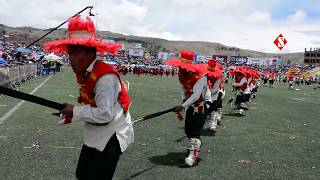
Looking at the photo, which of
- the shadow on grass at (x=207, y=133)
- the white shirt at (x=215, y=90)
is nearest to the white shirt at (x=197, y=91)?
the shadow on grass at (x=207, y=133)

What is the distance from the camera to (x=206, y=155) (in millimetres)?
8109

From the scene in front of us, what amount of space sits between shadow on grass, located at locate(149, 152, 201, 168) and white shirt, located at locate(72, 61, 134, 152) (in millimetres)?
3443

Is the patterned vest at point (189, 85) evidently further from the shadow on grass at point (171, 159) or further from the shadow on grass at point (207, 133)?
the shadow on grass at point (207, 133)

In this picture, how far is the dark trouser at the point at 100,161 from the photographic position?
375cm

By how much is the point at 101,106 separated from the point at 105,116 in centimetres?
10

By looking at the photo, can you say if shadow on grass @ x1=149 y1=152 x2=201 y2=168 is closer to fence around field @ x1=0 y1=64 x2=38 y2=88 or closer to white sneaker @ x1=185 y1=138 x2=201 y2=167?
white sneaker @ x1=185 y1=138 x2=201 y2=167

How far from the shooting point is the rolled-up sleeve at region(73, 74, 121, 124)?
11.2 ft

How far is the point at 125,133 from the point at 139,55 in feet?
342

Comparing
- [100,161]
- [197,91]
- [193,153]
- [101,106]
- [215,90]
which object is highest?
[101,106]

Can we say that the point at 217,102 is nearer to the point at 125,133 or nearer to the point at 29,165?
the point at 29,165

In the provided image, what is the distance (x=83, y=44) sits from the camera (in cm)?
346

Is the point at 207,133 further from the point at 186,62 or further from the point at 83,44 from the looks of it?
the point at 83,44

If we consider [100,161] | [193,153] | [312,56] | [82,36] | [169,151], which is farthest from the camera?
[312,56]

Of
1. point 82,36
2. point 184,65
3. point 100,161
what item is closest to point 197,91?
point 184,65
